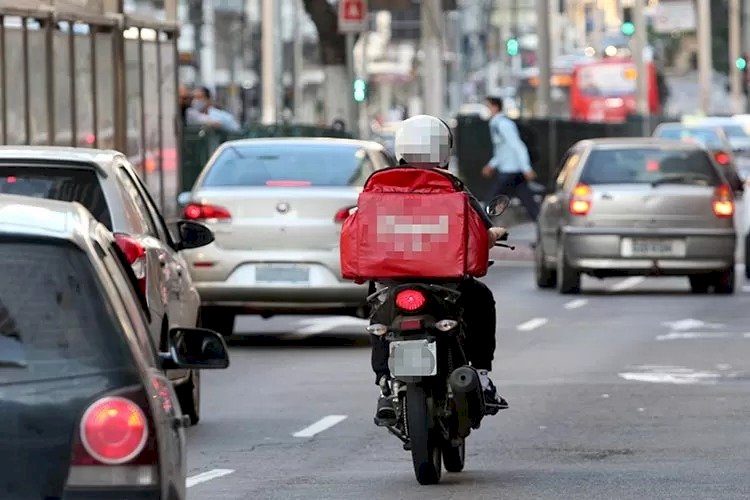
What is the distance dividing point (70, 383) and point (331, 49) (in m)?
33.2

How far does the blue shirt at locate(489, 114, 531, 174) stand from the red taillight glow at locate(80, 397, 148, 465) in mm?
25473

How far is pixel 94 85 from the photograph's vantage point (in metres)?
24.1

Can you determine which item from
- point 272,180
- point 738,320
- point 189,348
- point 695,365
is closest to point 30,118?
point 272,180

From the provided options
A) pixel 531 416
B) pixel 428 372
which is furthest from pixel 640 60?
pixel 428 372

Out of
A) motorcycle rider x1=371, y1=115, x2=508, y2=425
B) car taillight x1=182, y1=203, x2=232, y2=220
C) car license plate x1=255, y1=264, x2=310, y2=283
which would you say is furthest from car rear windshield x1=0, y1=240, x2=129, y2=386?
car taillight x1=182, y1=203, x2=232, y2=220

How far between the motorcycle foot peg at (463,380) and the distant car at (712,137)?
3594 centimetres

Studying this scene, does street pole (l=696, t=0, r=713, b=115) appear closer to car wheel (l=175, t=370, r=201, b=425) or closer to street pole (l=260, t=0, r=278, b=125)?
street pole (l=260, t=0, r=278, b=125)

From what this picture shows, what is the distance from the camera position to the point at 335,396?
14922 mm

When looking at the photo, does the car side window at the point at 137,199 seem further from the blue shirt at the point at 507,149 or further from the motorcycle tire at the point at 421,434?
the blue shirt at the point at 507,149

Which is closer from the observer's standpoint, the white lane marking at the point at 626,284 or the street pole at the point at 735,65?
the white lane marking at the point at 626,284

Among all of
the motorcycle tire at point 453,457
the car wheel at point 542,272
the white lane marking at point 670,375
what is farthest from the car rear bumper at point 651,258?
the motorcycle tire at point 453,457

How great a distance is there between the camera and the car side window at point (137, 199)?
12281 millimetres

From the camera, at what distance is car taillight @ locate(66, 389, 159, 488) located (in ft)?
18.8

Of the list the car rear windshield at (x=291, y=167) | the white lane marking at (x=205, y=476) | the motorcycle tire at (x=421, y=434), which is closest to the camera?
the motorcycle tire at (x=421, y=434)
